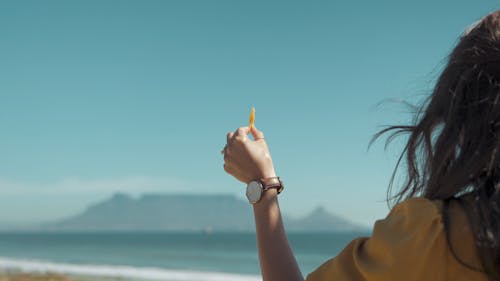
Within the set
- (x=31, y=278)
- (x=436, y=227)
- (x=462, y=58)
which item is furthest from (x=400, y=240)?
(x=31, y=278)

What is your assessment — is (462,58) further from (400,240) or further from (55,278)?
(55,278)

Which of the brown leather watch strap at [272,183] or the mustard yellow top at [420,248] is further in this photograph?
the brown leather watch strap at [272,183]

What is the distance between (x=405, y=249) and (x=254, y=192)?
0.35m

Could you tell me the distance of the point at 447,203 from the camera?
97cm

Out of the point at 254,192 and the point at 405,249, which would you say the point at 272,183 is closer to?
the point at 254,192

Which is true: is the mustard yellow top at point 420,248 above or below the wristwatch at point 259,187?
below

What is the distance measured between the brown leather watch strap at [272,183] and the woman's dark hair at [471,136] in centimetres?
25

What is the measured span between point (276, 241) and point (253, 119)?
0.27 metres

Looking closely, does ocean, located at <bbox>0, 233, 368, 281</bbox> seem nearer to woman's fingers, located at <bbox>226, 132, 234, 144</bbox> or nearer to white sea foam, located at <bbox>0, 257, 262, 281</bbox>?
white sea foam, located at <bbox>0, 257, 262, 281</bbox>

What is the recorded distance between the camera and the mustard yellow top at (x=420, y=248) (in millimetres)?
930

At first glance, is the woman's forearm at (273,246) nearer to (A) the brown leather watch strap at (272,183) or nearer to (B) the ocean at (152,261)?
(A) the brown leather watch strap at (272,183)

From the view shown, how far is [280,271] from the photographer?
111 cm

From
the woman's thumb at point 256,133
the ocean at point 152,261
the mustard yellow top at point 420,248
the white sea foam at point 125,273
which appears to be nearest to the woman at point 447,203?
the mustard yellow top at point 420,248

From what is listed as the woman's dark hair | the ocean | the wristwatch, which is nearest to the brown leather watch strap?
the wristwatch
